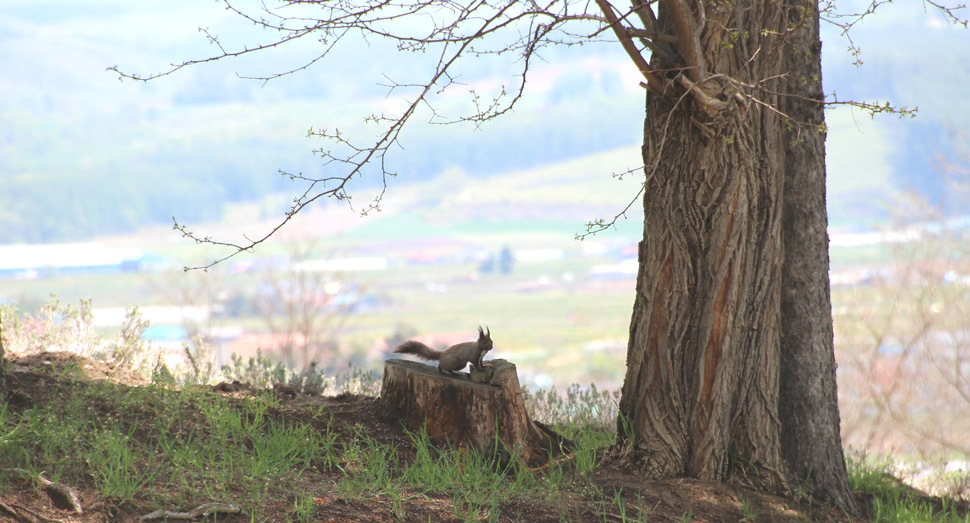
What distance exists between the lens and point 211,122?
193 ft

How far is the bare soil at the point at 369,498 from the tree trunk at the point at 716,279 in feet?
0.64

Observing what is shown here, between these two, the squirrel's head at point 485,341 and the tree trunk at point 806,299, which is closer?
the tree trunk at point 806,299

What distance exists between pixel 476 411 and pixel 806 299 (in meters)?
2.04

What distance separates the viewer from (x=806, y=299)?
15.0 ft

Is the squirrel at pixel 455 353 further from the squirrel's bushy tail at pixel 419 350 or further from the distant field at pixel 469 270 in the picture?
the distant field at pixel 469 270

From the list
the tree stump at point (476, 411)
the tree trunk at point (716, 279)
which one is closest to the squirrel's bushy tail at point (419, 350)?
the tree stump at point (476, 411)

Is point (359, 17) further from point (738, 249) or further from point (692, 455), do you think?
point (692, 455)

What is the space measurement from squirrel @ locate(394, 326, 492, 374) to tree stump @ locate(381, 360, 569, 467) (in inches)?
2.4

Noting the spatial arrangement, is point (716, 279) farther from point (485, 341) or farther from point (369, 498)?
point (369, 498)

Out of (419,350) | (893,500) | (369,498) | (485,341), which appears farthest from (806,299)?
(369,498)

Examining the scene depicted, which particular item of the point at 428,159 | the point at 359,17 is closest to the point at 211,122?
the point at 428,159

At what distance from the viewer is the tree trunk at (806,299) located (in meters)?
4.55

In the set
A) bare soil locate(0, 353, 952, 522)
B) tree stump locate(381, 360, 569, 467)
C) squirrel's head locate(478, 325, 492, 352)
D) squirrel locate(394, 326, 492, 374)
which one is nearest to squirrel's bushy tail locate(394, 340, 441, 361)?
squirrel locate(394, 326, 492, 374)

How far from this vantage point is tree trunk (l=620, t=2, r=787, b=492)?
4.34 metres
